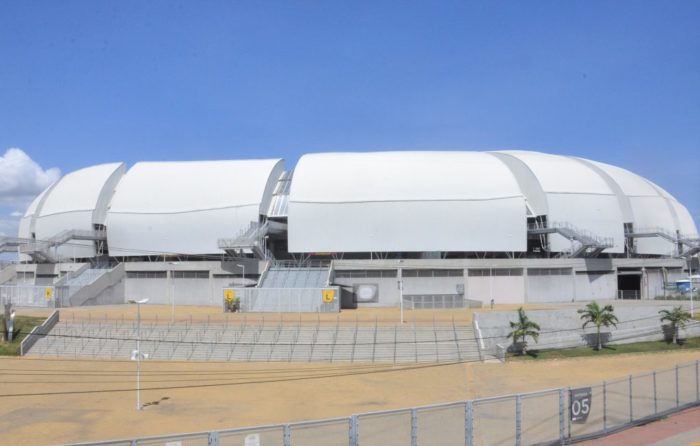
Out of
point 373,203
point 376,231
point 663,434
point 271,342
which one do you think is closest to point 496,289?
point 376,231

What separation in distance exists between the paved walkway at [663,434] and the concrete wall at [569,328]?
16939 mm

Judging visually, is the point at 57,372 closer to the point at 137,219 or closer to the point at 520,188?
the point at 137,219

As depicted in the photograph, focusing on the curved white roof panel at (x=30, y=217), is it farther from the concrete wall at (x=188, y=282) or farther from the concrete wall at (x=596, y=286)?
the concrete wall at (x=596, y=286)

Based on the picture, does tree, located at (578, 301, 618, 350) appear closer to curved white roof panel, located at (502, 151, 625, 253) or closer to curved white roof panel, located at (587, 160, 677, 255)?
curved white roof panel, located at (502, 151, 625, 253)

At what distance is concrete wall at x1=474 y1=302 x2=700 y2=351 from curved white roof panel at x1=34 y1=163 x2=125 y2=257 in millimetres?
47630

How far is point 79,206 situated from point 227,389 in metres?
47.6

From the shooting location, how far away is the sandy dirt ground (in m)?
22.1

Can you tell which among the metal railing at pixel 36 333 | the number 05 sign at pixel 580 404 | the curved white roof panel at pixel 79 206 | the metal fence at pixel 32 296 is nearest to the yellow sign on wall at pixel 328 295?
the metal railing at pixel 36 333

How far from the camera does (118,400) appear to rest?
26.2 meters

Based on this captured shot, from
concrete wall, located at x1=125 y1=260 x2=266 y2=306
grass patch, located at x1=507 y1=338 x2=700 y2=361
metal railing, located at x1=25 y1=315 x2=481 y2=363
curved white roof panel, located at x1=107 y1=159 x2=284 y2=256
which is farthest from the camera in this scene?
curved white roof panel, located at x1=107 y1=159 x2=284 y2=256

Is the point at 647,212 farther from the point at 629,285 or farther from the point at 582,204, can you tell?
the point at 582,204

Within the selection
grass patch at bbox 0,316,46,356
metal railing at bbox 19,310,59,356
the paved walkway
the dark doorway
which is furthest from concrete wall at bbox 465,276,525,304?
grass patch at bbox 0,316,46,356

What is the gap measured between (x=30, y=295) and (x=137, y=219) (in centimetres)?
1293

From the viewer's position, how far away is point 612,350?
123ft
